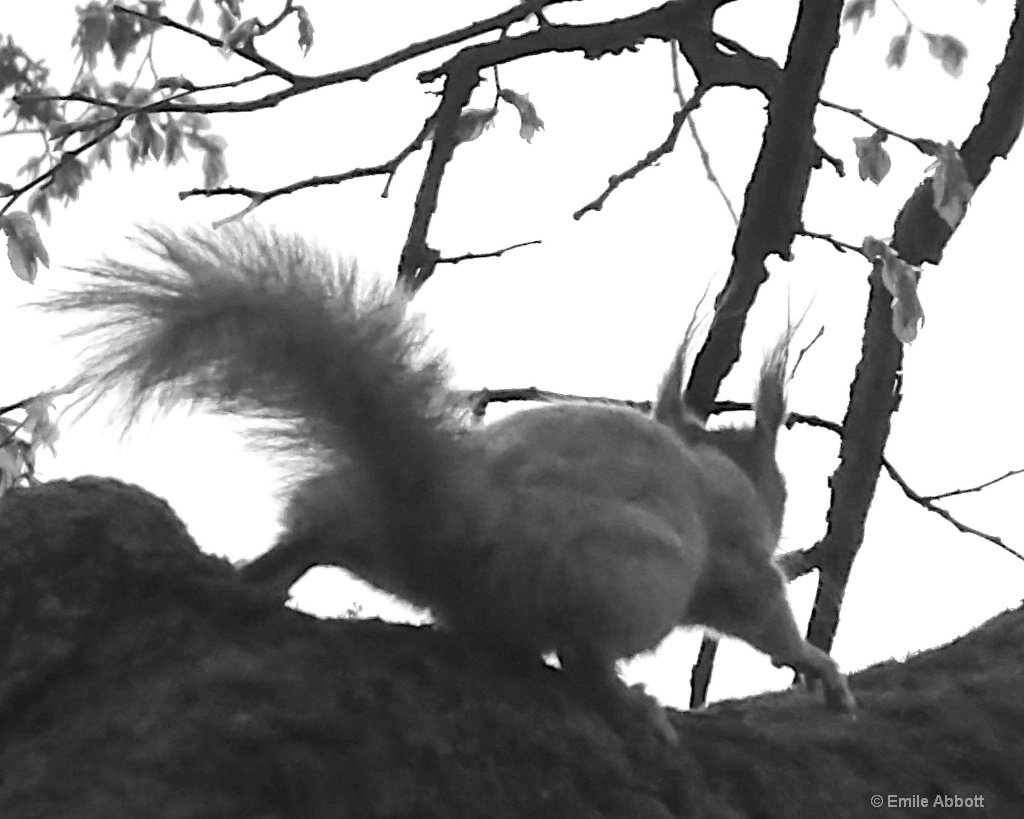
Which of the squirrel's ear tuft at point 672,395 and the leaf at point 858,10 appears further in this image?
the leaf at point 858,10

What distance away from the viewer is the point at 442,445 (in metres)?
1.94

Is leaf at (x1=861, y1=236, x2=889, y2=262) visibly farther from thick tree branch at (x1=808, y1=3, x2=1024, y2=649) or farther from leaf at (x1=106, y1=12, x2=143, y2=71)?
leaf at (x1=106, y1=12, x2=143, y2=71)

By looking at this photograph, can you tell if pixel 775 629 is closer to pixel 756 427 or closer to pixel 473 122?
pixel 756 427

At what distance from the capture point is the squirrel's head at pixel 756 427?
9.02 feet

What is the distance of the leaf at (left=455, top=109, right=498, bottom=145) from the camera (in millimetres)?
3465

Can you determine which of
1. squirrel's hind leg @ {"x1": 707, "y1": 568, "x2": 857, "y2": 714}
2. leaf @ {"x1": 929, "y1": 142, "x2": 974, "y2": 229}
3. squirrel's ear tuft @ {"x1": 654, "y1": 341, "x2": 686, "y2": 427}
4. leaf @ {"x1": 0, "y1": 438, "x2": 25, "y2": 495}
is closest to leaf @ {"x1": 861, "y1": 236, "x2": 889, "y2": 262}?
leaf @ {"x1": 929, "y1": 142, "x2": 974, "y2": 229}

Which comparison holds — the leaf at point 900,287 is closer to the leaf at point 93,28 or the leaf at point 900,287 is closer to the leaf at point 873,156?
the leaf at point 873,156

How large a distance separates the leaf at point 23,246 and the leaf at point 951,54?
209cm

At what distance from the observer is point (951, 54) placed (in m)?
3.54

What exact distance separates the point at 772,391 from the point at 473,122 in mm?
1023

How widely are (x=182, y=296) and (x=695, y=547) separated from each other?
2.99 ft

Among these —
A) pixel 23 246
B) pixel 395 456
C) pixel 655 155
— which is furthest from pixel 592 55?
pixel 395 456

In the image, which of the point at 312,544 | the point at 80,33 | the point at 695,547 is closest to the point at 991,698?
the point at 695,547

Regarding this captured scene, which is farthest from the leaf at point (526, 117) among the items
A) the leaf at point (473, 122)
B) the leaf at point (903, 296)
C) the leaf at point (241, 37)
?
the leaf at point (903, 296)
